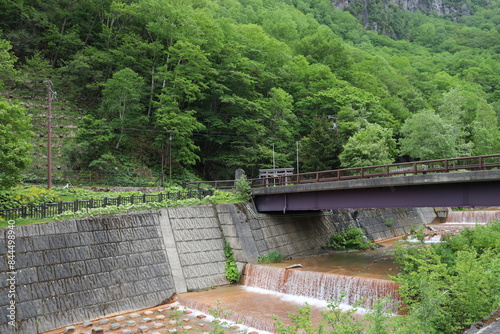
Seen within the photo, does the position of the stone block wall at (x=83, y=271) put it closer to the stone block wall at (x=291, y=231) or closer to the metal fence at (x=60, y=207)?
the metal fence at (x=60, y=207)

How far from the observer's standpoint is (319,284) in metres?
18.3

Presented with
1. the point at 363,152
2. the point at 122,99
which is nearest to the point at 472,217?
the point at 363,152

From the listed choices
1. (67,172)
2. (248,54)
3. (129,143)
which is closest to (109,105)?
(129,143)

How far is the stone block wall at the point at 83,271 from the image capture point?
1475 centimetres

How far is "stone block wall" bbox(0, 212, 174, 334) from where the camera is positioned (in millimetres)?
14750

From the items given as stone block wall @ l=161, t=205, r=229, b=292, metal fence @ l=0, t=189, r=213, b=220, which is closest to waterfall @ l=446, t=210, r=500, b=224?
stone block wall @ l=161, t=205, r=229, b=292

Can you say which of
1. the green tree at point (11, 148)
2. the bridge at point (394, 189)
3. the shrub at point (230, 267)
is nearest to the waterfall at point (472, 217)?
the bridge at point (394, 189)

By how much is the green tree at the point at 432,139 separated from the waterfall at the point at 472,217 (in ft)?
25.5

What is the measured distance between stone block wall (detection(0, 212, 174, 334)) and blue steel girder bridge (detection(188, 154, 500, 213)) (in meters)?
8.51

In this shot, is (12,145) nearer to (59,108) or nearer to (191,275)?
(191,275)

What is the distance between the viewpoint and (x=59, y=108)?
38.7 metres

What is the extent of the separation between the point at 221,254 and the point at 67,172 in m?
17.9

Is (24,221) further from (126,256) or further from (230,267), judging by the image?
(230,267)

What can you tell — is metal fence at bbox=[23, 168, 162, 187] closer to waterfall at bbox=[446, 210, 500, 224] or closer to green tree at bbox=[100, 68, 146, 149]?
green tree at bbox=[100, 68, 146, 149]
